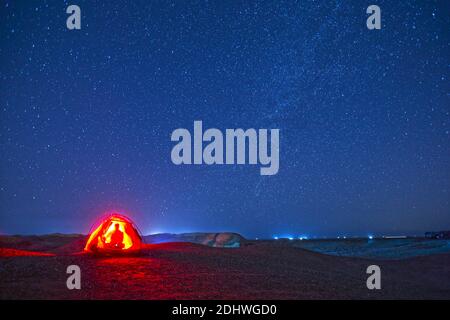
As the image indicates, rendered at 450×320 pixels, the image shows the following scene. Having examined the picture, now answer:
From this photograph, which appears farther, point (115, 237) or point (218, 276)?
point (115, 237)

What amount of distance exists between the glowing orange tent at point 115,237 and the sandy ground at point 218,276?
0.58 m

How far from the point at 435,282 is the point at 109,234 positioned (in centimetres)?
814

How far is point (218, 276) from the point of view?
8.01m

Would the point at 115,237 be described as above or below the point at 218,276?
above

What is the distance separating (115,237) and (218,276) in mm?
4331

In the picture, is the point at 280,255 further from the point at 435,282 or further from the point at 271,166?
the point at 435,282

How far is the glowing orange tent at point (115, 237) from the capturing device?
36.1 ft

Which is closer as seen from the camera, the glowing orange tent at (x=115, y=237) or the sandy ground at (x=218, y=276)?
the sandy ground at (x=218, y=276)

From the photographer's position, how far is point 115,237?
1124cm

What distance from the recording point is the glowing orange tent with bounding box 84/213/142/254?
36.1 feet

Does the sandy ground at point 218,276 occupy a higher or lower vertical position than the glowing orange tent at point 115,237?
lower

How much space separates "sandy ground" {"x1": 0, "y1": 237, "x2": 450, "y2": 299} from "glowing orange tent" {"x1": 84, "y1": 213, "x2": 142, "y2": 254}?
0.58 metres

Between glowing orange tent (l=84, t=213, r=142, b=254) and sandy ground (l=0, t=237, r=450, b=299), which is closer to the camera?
sandy ground (l=0, t=237, r=450, b=299)

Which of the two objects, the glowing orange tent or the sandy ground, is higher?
the glowing orange tent
